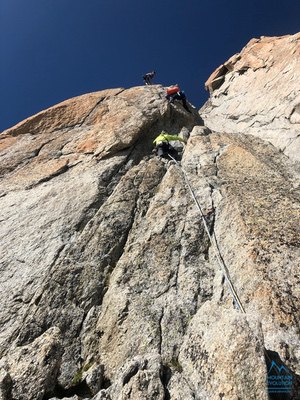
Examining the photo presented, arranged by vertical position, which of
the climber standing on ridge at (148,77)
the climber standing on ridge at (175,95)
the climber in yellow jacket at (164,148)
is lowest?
the climber in yellow jacket at (164,148)

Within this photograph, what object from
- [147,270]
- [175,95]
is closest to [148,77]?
[175,95]

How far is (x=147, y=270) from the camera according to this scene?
29.9 ft

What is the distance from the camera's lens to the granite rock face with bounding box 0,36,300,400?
6.05 metres

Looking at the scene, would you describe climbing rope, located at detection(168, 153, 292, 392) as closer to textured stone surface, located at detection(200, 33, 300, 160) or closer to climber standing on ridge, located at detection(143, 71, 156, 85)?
textured stone surface, located at detection(200, 33, 300, 160)

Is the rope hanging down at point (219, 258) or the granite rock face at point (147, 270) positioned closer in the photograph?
the granite rock face at point (147, 270)

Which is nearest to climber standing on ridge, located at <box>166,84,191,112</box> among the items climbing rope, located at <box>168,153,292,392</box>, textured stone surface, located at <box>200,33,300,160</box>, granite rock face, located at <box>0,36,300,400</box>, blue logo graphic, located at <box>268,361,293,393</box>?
textured stone surface, located at <box>200,33,300,160</box>

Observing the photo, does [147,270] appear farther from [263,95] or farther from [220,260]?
[263,95]

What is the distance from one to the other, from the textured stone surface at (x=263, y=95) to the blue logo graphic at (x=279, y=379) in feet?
27.6

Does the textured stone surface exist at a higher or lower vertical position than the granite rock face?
higher

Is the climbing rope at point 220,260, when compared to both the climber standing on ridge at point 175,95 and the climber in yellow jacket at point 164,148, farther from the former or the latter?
the climber standing on ridge at point 175,95

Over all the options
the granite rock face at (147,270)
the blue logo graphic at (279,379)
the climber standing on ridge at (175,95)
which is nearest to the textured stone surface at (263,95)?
the granite rock face at (147,270)

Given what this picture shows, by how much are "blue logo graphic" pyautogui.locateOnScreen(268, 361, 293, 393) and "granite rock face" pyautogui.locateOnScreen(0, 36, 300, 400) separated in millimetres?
85

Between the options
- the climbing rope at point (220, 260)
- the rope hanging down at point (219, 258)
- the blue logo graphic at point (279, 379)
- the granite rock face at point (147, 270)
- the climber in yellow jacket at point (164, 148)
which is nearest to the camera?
the blue logo graphic at point (279, 379)

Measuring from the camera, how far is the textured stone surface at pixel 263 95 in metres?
14.2
